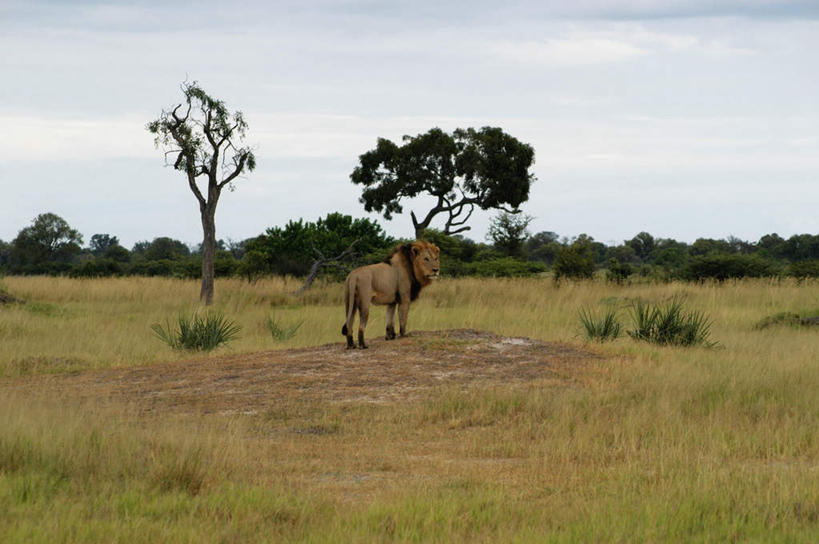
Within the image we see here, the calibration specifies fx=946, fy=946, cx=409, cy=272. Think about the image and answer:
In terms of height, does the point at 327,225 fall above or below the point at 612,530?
above

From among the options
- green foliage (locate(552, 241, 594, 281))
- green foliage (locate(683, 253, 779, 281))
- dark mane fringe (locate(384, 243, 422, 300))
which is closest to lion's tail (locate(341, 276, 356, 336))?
dark mane fringe (locate(384, 243, 422, 300))

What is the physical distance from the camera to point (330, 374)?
1101cm

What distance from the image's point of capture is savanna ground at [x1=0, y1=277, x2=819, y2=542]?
221 inches

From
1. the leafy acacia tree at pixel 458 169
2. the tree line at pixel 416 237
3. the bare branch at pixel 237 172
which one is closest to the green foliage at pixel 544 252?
the tree line at pixel 416 237

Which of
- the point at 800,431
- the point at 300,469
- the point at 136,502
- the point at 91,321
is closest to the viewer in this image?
the point at 136,502

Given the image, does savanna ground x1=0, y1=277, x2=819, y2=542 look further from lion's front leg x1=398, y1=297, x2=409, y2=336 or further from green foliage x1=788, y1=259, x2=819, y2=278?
green foliage x1=788, y1=259, x2=819, y2=278

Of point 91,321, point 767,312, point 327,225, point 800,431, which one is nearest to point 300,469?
point 800,431

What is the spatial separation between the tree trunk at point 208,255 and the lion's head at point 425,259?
13.8 metres

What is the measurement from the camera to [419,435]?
836cm

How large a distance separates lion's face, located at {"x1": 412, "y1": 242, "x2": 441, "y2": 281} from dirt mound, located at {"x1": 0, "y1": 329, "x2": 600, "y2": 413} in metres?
1.02

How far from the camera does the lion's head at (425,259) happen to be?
1171 cm

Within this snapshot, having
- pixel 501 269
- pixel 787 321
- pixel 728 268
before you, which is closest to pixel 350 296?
pixel 787 321

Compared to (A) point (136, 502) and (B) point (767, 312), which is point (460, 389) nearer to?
(A) point (136, 502)

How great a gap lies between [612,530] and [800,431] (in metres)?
3.57
